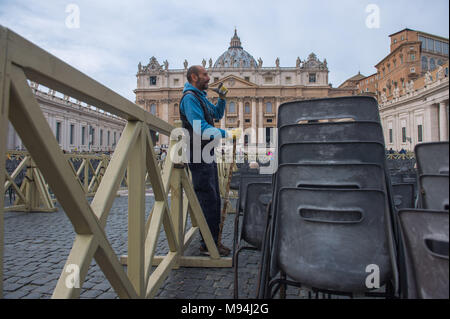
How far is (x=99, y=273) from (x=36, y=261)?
0.84 m

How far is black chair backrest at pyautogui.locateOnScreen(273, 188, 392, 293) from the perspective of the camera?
1259 mm

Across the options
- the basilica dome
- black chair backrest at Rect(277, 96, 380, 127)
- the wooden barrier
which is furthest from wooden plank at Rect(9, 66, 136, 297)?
the basilica dome

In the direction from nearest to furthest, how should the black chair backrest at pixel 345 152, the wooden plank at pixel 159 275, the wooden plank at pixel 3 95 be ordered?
the wooden plank at pixel 3 95
the black chair backrest at pixel 345 152
the wooden plank at pixel 159 275

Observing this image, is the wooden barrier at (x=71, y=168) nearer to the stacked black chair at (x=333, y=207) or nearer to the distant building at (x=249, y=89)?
the stacked black chair at (x=333, y=207)

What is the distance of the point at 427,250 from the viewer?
893mm

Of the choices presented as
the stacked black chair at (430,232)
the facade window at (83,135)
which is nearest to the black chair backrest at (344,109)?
the stacked black chair at (430,232)

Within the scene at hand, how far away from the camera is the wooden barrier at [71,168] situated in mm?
853

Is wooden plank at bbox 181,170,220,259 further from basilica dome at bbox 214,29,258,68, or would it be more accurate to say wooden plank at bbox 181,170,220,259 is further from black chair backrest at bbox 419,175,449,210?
basilica dome at bbox 214,29,258,68

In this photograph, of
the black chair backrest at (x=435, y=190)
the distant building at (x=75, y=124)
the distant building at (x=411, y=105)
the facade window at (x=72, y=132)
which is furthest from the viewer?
the facade window at (x=72, y=132)

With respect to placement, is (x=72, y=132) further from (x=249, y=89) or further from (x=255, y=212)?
(x=255, y=212)

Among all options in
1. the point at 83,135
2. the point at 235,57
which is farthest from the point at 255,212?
the point at 235,57

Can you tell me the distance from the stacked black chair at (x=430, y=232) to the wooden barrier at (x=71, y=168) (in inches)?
45.0
